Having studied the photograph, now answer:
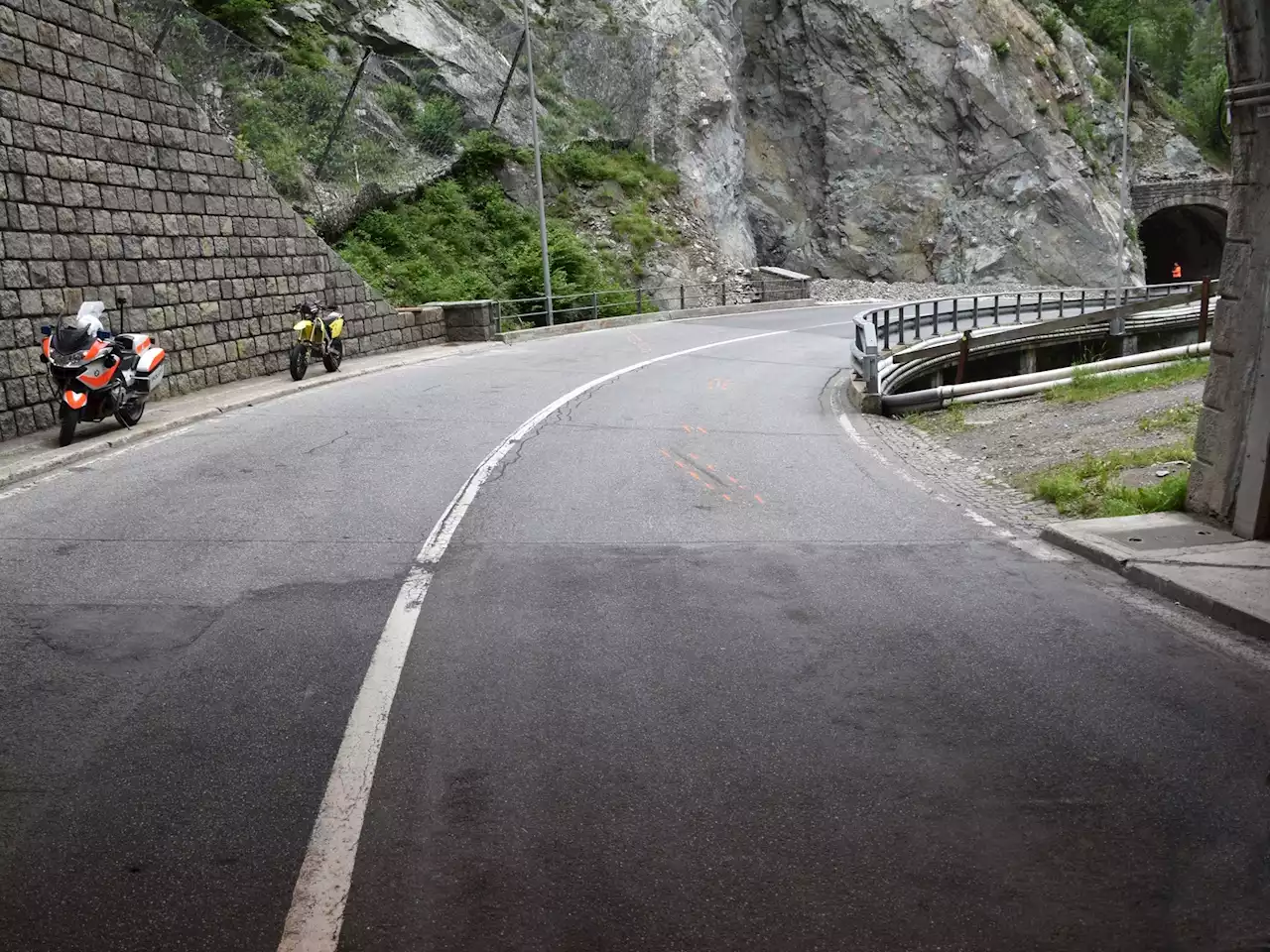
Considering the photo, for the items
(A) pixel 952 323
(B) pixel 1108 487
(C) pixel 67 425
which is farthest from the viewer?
(A) pixel 952 323

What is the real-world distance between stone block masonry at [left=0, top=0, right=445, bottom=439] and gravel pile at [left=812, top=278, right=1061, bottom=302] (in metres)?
36.0

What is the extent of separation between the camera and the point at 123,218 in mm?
15883

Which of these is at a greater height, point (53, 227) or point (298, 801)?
point (53, 227)

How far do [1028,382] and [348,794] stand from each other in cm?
1596

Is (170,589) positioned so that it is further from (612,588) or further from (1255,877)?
(1255,877)

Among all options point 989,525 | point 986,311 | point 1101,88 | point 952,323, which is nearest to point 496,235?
point 986,311

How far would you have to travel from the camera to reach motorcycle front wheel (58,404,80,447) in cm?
1289

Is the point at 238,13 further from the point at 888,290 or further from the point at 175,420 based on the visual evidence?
the point at 888,290

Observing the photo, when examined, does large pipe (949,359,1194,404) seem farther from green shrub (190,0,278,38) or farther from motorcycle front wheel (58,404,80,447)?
green shrub (190,0,278,38)

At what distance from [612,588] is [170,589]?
2.86m

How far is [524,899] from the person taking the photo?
3.82 metres

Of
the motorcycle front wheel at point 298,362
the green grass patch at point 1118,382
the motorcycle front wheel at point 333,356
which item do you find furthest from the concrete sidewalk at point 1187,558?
the motorcycle front wheel at point 333,356

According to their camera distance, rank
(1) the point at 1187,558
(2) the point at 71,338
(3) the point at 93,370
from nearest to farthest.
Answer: (1) the point at 1187,558 < (2) the point at 71,338 < (3) the point at 93,370

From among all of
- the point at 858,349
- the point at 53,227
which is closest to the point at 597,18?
the point at 858,349
